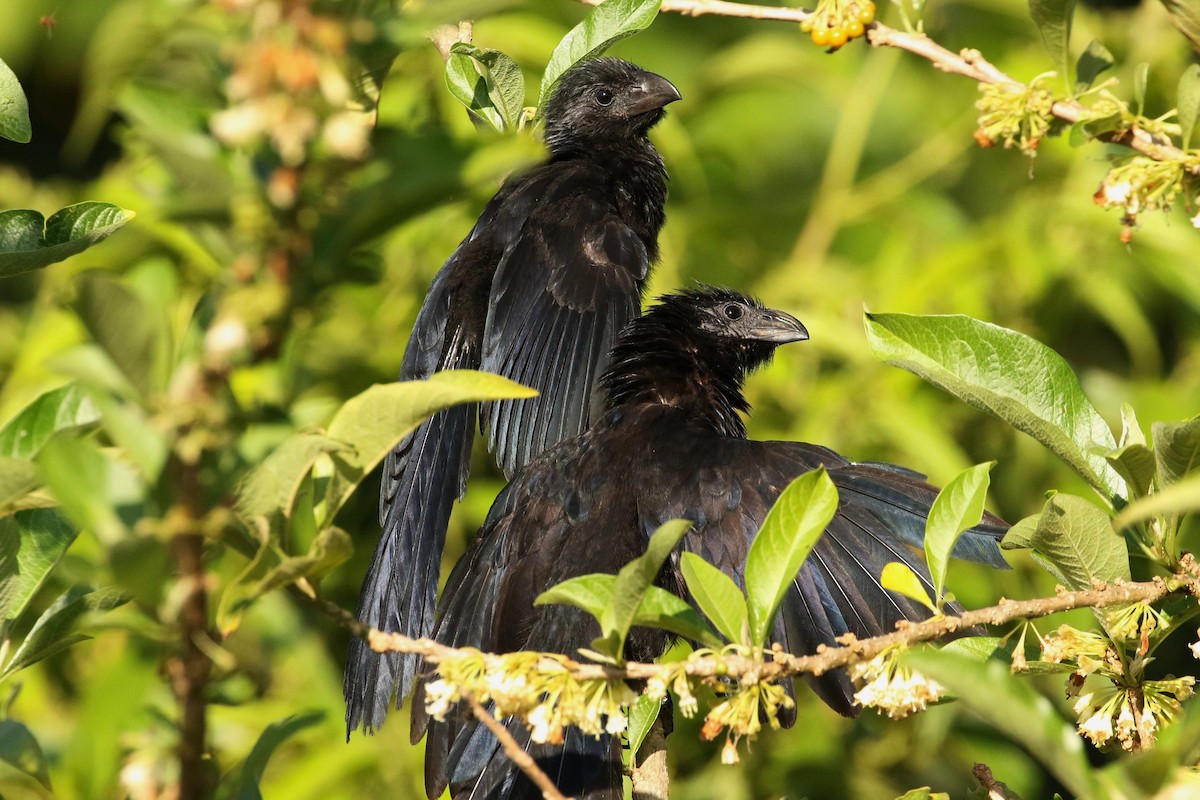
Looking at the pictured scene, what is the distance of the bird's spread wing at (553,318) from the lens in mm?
3547

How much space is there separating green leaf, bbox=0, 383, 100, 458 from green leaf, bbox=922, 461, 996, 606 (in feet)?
3.20

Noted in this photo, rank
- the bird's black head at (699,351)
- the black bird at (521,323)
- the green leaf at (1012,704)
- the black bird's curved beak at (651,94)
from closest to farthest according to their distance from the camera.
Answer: the green leaf at (1012,704), the black bird at (521,323), the bird's black head at (699,351), the black bird's curved beak at (651,94)

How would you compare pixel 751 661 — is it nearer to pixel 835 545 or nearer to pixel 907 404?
pixel 835 545

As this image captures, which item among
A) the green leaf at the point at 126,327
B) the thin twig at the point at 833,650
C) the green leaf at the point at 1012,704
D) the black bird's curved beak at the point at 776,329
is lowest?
the black bird's curved beak at the point at 776,329

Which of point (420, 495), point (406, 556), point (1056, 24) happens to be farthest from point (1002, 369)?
point (420, 495)

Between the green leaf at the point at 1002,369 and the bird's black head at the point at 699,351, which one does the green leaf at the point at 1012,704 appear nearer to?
the green leaf at the point at 1002,369

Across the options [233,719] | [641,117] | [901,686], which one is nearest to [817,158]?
[641,117]

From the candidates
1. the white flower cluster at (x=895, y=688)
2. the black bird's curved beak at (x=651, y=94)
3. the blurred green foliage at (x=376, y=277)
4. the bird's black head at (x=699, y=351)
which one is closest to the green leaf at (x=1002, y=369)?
the white flower cluster at (x=895, y=688)

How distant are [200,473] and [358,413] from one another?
0.18m

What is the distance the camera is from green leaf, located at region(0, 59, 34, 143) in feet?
5.34

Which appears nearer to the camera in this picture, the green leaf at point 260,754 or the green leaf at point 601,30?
the green leaf at point 260,754

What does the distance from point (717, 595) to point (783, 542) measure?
100mm

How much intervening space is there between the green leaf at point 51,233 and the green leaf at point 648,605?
0.62 m

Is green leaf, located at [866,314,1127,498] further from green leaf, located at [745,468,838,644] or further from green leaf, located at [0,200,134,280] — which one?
green leaf, located at [0,200,134,280]
